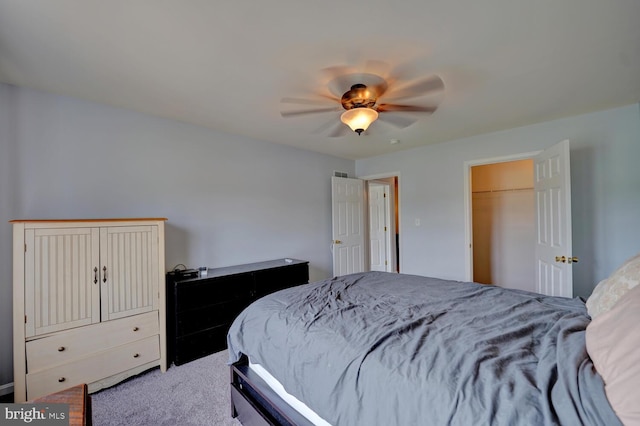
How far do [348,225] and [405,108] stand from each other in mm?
2786

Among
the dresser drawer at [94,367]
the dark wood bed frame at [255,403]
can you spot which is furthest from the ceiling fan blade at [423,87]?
the dresser drawer at [94,367]

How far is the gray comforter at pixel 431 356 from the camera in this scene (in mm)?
830

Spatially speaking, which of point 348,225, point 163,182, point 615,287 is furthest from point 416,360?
point 348,225

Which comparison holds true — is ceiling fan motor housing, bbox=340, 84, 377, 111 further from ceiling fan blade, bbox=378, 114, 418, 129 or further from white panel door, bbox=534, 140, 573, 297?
white panel door, bbox=534, 140, 573, 297

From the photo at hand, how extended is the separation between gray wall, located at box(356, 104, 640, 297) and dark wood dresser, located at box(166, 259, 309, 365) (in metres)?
2.44

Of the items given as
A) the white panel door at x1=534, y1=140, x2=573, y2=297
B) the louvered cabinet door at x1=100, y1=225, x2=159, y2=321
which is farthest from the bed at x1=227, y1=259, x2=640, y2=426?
the louvered cabinet door at x1=100, y1=225, x2=159, y2=321

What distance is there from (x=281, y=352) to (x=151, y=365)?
1.70 m

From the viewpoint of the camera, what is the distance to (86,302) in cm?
206

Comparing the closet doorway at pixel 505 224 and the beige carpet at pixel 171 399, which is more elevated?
the closet doorway at pixel 505 224

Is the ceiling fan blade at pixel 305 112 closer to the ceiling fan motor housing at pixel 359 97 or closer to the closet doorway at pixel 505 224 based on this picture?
the ceiling fan motor housing at pixel 359 97

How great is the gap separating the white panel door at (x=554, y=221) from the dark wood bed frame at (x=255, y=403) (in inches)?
101

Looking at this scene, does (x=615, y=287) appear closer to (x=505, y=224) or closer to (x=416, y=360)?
(x=416, y=360)

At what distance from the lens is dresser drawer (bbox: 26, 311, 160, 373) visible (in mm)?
1895

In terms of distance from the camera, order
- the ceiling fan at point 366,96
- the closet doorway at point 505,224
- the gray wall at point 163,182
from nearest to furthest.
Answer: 1. the ceiling fan at point 366,96
2. the gray wall at point 163,182
3. the closet doorway at point 505,224
